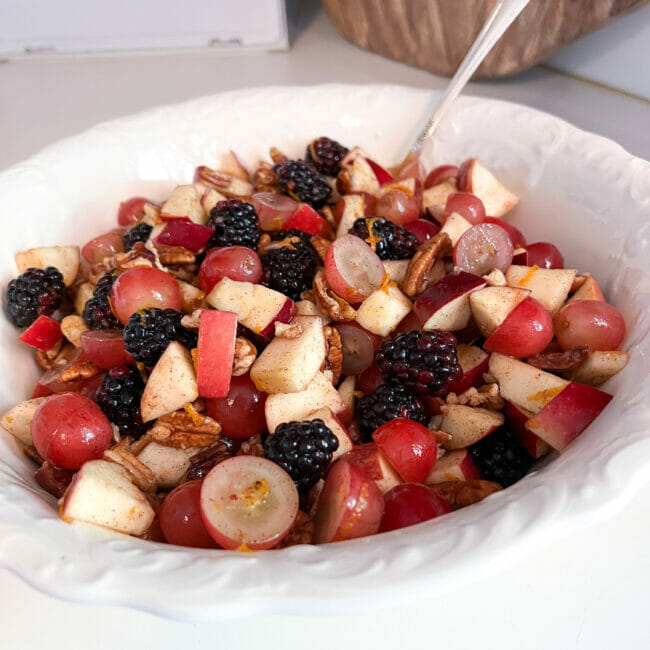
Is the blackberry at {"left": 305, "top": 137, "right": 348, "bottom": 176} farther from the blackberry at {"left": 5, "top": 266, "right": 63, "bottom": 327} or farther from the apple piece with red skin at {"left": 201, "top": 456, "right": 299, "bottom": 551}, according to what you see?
the apple piece with red skin at {"left": 201, "top": 456, "right": 299, "bottom": 551}

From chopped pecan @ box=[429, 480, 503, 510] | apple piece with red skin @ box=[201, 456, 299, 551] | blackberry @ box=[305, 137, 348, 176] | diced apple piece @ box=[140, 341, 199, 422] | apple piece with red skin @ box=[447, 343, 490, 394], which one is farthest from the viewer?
blackberry @ box=[305, 137, 348, 176]

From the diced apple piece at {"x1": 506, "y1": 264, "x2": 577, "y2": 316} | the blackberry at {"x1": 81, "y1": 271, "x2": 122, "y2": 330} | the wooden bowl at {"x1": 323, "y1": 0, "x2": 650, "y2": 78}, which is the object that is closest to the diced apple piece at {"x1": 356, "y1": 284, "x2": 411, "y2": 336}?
the diced apple piece at {"x1": 506, "y1": 264, "x2": 577, "y2": 316}

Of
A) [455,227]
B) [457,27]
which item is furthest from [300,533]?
[457,27]

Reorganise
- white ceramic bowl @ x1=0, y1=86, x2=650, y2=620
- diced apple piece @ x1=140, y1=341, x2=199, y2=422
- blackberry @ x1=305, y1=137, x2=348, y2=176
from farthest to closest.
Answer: blackberry @ x1=305, y1=137, x2=348, y2=176 < diced apple piece @ x1=140, y1=341, x2=199, y2=422 < white ceramic bowl @ x1=0, y1=86, x2=650, y2=620

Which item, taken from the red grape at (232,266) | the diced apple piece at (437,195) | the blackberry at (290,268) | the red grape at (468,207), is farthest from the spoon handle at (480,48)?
the red grape at (232,266)

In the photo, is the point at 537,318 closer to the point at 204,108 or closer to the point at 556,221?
the point at 556,221

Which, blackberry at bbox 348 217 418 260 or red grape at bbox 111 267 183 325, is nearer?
red grape at bbox 111 267 183 325

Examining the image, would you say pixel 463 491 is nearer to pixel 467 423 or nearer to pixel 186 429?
pixel 467 423
